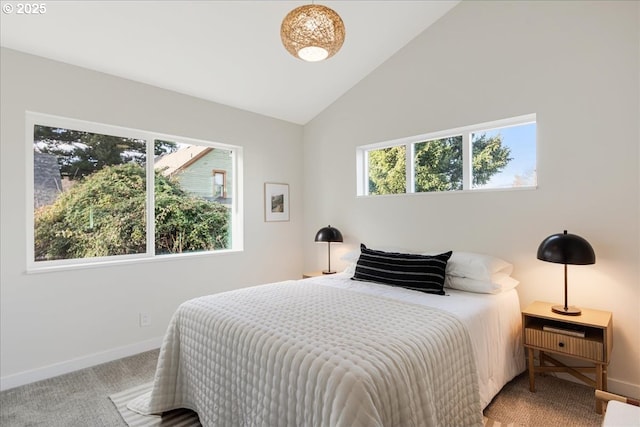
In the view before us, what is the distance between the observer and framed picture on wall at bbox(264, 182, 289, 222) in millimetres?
4035

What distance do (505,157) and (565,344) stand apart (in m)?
1.48

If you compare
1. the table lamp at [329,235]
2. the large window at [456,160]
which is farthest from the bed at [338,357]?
the table lamp at [329,235]

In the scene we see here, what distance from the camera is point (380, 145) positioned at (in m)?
3.63

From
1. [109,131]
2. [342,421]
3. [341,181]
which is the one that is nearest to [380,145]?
[341,181]

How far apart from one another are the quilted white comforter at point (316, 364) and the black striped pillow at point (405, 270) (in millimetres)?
474

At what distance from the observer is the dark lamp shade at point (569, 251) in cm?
205

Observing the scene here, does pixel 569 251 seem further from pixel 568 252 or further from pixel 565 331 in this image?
pixel 565 331

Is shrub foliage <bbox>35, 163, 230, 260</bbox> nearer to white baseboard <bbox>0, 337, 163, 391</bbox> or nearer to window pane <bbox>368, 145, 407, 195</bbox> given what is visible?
white baseboard <bbox>0, 337, 163, 391</bbox>

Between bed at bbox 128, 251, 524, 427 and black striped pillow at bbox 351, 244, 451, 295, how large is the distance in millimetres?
97

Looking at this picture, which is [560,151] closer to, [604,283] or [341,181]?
[604,283]

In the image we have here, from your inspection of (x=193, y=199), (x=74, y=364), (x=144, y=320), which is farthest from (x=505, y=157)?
(x=74, y=364)

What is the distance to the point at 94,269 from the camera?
277 cm

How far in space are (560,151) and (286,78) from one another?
2.51m

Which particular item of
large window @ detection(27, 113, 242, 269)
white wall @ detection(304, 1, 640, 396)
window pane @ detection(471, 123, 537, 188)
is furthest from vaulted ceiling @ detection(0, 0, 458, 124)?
window pane @ detection(471, 123, 537, 188)
